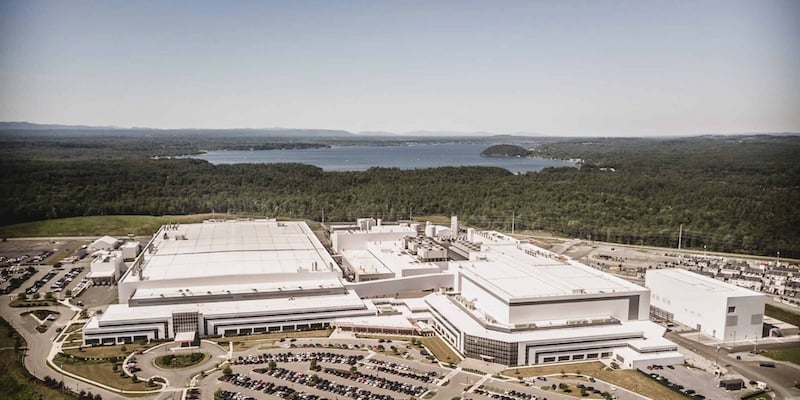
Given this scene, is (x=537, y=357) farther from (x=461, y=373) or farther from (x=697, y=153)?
(x=697, y=153)

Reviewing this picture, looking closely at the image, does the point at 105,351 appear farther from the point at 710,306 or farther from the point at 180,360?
the point at 710,306

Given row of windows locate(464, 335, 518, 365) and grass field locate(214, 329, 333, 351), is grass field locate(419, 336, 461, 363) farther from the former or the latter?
grass field locate(214, 329, 333, 351)

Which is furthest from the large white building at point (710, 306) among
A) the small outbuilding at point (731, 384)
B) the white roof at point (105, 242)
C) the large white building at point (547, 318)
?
the white roof at point (105, 242)

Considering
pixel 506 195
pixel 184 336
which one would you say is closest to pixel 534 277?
pixel 184 336

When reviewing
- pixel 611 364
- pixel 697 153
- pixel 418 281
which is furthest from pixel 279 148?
pixel 611 364

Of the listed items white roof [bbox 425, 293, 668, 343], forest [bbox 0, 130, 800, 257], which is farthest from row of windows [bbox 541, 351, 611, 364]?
forest [bbox 0, 130, 800, 257]

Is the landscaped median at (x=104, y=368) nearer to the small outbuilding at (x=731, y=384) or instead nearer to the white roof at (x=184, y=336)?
the white roof at (x=184, y=336)
